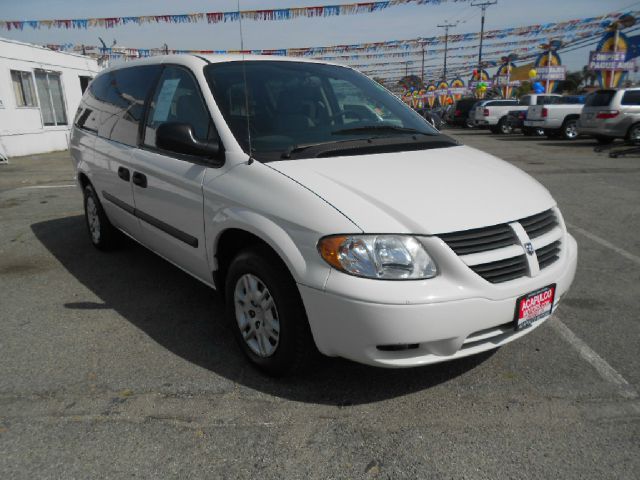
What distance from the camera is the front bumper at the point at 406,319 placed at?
222 cm

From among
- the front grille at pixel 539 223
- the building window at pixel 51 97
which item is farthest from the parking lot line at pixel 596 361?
the building window at pixel 51 97

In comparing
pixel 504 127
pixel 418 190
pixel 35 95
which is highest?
pixel 35 95

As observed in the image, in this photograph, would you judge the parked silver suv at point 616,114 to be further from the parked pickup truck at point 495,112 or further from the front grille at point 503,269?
the front grille at point 503,269

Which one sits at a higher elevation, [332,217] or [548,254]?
[332,217]

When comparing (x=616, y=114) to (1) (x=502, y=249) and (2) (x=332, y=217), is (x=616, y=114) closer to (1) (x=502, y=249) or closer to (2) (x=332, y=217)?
(1) (x=502, y=249)

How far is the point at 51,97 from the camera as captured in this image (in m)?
16.5

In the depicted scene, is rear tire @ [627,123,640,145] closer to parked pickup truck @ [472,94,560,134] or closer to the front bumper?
parked pickup truck @ [472,94,560,134]

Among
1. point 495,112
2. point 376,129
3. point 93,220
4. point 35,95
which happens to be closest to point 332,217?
point 376,129

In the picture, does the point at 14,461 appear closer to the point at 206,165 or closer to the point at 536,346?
the point at 206,165

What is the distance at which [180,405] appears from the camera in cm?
263

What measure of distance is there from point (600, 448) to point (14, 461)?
257 centimetres

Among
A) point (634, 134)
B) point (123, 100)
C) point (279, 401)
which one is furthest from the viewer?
point (634, 134)

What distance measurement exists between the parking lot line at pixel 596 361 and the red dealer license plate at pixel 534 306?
57 cm

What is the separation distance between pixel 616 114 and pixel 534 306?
49.3 feet
